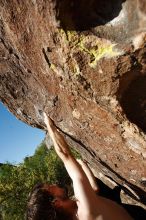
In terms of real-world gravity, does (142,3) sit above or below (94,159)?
below

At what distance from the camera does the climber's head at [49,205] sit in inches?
181

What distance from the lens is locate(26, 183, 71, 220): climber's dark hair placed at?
4570mm

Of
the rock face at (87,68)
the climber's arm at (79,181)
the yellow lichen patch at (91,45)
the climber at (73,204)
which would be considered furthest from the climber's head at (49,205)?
the yellow lichen patch at (91,45)

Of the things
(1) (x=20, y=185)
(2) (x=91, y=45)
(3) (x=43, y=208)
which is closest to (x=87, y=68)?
(2) (x=91, y=45)

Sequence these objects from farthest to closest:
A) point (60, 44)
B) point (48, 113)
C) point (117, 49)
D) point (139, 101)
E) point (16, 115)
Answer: point (16, 115) < point (48, 113) < point (139, 101) < point (60, 44) < point (117, 49)

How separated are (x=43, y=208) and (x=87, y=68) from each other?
6.53 feet

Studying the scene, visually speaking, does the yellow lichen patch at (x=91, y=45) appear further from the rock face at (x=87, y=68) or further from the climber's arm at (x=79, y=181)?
the climber's arm at (x=79, y=181)

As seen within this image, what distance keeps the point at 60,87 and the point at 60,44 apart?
118 centimetres

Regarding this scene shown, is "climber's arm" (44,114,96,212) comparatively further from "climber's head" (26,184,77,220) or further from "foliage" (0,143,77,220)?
"foliage" (0,143,77,220)

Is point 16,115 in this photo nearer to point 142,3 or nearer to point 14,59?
point 14,59

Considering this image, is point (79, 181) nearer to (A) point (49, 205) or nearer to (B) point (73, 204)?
(B) point (73, 204)

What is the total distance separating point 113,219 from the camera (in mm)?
4707

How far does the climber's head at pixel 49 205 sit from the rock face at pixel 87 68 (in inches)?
56.9

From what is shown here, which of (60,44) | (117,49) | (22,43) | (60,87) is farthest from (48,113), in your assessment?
(117,49)
